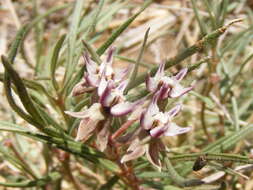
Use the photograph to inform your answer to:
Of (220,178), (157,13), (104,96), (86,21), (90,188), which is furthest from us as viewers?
(157,13)

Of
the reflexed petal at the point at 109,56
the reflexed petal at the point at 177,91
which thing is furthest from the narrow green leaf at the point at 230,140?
the reflexed petal at the point at 109,56

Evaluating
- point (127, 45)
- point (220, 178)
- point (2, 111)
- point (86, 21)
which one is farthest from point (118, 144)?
point (127, 45)

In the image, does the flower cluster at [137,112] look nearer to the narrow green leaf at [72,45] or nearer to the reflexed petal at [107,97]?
the reflexed petal at [107,97]

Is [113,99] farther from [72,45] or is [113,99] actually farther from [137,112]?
[72,45]

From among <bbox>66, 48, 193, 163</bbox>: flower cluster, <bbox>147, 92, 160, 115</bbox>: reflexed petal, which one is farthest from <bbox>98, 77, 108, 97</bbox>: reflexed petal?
<bbox>147, 92, 160, 115</bbox>: reflexed petal

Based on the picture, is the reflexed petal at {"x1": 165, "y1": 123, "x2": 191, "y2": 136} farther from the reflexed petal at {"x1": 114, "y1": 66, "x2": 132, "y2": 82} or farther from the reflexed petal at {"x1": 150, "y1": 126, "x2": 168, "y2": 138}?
the reflexed petal at {"x1": 114, "y1": 66, "x2": 132, "y2": 82}

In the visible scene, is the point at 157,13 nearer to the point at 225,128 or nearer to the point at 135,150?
the point at 225,128

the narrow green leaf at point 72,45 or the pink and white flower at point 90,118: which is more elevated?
the pink and white flower at point 90,118
